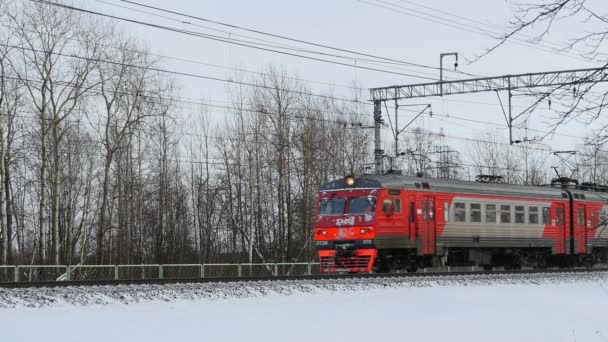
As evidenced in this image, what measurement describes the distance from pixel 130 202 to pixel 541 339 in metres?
36.8

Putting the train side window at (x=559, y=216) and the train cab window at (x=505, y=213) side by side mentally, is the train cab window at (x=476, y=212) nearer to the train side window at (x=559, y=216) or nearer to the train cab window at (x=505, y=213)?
the train cab window at (x=505, y=213)

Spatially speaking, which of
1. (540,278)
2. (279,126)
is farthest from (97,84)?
(540,278)

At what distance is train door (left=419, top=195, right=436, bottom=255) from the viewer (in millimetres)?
26062

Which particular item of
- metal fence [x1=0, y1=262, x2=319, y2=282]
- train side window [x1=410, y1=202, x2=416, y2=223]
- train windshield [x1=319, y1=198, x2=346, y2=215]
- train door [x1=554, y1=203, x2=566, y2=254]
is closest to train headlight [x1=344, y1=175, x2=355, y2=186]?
Result: train windshield [x1=319, y1=198, x2=346, y2=215]

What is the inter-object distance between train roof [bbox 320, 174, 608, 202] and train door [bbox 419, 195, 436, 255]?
16.8 inches

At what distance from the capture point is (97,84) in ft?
117

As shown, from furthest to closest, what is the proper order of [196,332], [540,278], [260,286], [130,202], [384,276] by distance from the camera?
1. [130,202]
2. [540,278]
3. [384,276]
4. [260,286]
5. [196,332]

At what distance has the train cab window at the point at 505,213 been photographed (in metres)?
28.9

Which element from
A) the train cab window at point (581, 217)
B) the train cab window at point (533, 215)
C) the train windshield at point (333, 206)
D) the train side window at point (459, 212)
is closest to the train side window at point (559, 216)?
the train cab window at point (581, 217)

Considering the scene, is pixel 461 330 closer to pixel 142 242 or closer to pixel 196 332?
pixel 196 332

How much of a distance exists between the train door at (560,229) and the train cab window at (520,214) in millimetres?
2340

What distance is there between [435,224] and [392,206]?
2099 millimetres


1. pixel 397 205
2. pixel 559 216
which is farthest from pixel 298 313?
pixel 559 216

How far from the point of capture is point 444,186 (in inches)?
1069
